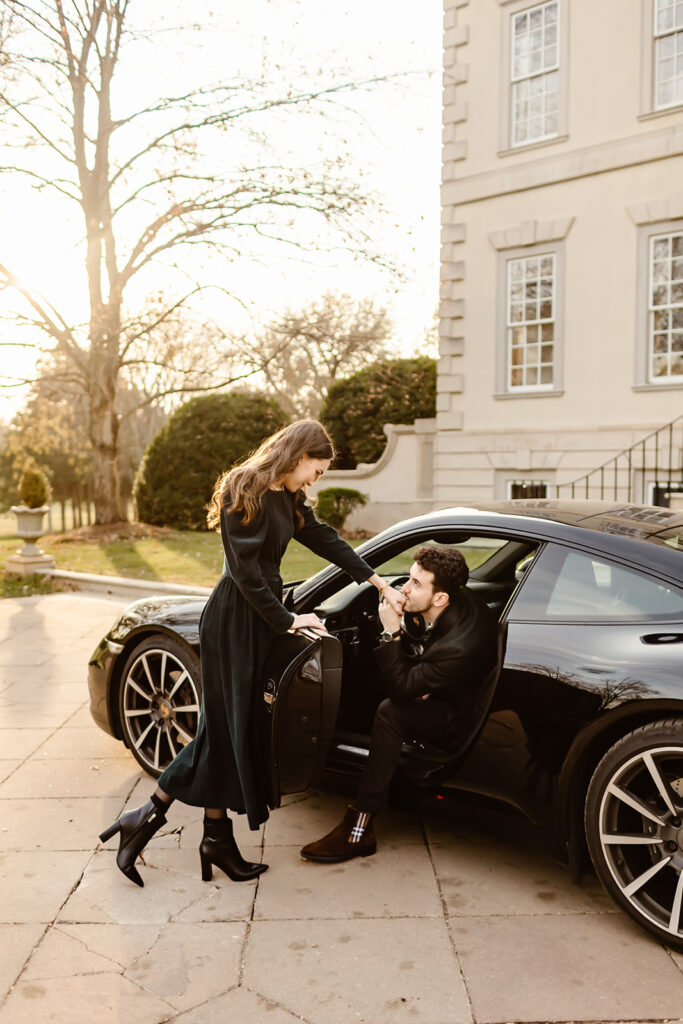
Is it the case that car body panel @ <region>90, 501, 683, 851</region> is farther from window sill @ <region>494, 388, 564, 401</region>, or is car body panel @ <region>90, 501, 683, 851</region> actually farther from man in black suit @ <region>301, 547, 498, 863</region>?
window sill @ <region>494, 388, 564, 401</region>

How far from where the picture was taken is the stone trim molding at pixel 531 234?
14055mm

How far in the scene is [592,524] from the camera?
341 centimetres

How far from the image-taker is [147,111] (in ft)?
57.1

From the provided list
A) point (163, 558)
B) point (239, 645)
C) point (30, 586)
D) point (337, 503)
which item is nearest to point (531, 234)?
point (337, 503)

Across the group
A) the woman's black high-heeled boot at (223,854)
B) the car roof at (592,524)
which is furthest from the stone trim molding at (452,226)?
the woman's black high-heeled boot at (223,854)

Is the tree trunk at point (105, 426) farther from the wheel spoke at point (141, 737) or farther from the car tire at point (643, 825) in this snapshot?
the car tire at point (643, 825)

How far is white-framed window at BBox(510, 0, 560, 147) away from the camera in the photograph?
14.2m

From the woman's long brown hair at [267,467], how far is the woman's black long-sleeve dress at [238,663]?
0.19ft

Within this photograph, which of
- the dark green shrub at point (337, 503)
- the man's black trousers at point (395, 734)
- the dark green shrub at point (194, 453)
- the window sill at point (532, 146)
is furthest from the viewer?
the dark green shrub at point (194, 453)

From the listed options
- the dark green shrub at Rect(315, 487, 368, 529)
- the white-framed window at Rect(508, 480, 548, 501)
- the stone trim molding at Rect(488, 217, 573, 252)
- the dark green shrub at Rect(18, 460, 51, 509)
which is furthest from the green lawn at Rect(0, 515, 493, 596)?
the stone trim molding at Rect(488, 217, 573, 252)

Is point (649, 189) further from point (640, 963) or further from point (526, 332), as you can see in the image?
point (640, 963)

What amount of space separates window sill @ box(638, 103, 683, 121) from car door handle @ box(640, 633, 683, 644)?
40.2 feet

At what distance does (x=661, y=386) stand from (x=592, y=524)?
34.6 feet

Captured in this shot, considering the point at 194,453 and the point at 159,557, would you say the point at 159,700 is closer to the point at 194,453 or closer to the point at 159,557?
the point at 159,557
